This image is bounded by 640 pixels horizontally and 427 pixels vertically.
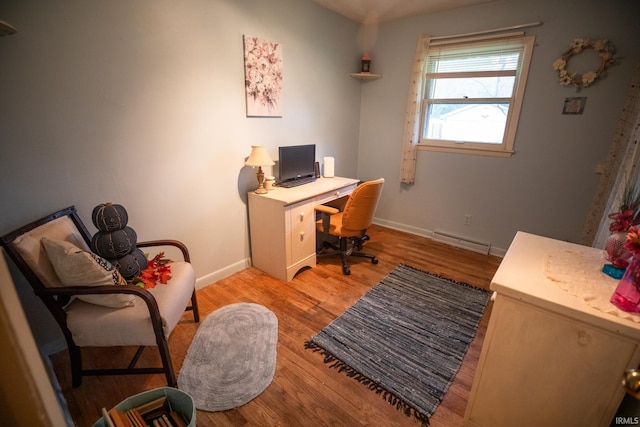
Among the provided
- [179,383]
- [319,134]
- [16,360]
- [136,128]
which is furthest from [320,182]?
[16,360]

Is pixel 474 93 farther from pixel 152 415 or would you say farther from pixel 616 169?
pixel 152 415

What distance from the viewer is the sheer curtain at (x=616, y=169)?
1.87 meters

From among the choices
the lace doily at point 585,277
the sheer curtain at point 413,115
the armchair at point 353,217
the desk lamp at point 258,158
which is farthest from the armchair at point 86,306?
the sheer curtain at point 413,115

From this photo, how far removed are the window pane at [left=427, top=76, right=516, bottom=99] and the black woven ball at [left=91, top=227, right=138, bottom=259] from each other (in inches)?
128

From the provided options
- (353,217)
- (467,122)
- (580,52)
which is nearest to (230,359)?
(353,217)

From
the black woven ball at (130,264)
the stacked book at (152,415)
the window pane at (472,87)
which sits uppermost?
the window pane at (472,87)

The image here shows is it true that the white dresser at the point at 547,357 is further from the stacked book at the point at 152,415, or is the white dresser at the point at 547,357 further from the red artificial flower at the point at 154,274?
the red artificial flower at the point at 154,274

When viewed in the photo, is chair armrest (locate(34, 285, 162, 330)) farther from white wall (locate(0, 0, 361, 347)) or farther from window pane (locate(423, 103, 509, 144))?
window pane (locate(423, 103, 509, 144))

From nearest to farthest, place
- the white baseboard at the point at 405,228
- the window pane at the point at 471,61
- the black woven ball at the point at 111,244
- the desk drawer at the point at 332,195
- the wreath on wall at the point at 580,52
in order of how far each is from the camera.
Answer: the black woven ball at the point at 111,244 < the wreath on wall at the point at 580,52 < the desk drawer at the point at 332,195 < the window pane at the point at 471,61 < the white baseboard at the point at 405,228

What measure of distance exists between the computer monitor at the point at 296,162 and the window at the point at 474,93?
1.38m

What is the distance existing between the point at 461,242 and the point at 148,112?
3264 millimetres

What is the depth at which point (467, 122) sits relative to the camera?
122 inches

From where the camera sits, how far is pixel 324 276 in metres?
2.64

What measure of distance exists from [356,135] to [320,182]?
1.24 m
